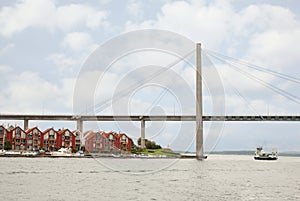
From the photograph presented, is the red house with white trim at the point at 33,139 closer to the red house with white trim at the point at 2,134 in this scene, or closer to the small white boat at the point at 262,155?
the red house with white trim at the point at 2,134

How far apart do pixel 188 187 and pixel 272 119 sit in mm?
64787

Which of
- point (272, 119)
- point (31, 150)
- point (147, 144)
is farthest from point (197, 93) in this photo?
point (31, 150)

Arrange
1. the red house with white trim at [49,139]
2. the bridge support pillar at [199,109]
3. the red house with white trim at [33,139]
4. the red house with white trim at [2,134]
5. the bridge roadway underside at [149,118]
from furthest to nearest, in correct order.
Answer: the red house with white trim at [49,139] → the red house with white trim at [33,139] → the red house with white trim at [2,134] → the bridge support pillar at [199,109] → the bridge roadway underside at [149,118]

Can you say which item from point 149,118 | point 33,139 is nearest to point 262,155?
point 149,118

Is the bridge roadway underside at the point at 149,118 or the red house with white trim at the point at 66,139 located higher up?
the bridge roadway underside at the point at 149,118

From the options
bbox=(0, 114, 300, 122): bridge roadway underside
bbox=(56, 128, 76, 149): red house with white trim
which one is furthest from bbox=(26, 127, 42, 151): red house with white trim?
bbox=(0, 114, 300, 122): bridge roadway underside

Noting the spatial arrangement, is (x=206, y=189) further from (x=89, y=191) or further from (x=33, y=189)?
(x=33, y=189)

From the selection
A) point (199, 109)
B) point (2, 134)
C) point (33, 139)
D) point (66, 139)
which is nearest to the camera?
point (199, 109)

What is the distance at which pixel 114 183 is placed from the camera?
101 feet

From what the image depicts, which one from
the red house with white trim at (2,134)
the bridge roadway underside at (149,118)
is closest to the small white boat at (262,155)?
the bridge roadway underside at (149,118)

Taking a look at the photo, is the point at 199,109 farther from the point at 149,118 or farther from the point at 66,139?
the point at 66,139

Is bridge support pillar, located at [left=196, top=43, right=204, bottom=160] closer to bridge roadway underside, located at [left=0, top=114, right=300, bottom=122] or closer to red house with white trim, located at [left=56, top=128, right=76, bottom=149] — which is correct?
bridge roadway underside, located at [left=0, top=114, right=300, bottom=122]

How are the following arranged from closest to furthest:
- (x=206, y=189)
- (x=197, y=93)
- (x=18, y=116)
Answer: (x=206, y=189) → (x=197, y=93) → (x=18, y=116)

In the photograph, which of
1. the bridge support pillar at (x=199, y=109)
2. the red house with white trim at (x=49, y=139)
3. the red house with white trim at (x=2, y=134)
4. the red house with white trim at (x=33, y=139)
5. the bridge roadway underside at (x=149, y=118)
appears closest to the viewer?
the bridge roadway underside at (x=149, y=118)
